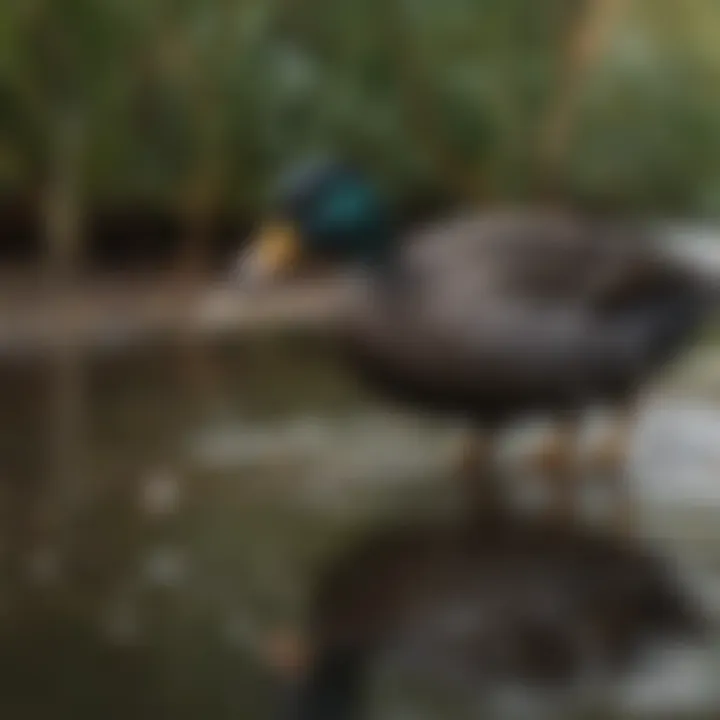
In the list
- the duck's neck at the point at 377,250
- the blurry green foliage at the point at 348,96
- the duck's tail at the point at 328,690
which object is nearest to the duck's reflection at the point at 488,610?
the duck's tail at the point at 328,690

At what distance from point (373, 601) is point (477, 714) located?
15.3 inches

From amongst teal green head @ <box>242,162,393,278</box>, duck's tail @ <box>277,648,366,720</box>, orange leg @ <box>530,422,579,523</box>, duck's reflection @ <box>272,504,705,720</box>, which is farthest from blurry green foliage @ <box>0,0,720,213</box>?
duck's tail @ <box>277,648,366,720</box>

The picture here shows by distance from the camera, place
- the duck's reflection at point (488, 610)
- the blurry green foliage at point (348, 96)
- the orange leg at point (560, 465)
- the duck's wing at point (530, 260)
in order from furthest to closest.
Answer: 1. the blurry green foliage at point (348, 96)
2. the duck's wing at point (530, 260)
3. the orange leg at point (560, 465)
4. the duck's reflection at point (488, 610)

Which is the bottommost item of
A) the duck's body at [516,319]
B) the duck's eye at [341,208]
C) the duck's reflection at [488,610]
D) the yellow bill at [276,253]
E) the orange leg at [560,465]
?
the duck's reflection at [488,610]

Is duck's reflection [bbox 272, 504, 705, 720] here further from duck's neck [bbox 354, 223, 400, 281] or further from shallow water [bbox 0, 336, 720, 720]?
duck's neck [bbox 354, 223, 400, 281]

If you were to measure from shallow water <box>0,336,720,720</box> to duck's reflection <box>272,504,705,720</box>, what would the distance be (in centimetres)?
5

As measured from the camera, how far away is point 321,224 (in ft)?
9.82

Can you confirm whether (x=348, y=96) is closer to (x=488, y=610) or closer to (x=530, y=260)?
(x=530, y=260)

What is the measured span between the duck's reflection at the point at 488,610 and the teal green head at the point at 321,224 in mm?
644

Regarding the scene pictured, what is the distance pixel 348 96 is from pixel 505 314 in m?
1.65

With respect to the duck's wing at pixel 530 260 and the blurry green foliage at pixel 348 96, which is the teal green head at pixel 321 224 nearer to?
the duck's wing at pixel 530 260

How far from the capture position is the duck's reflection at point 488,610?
1938 millimetres

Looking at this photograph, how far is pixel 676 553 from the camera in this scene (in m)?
2.34

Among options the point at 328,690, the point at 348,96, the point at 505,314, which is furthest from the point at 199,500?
the point at 348,96
